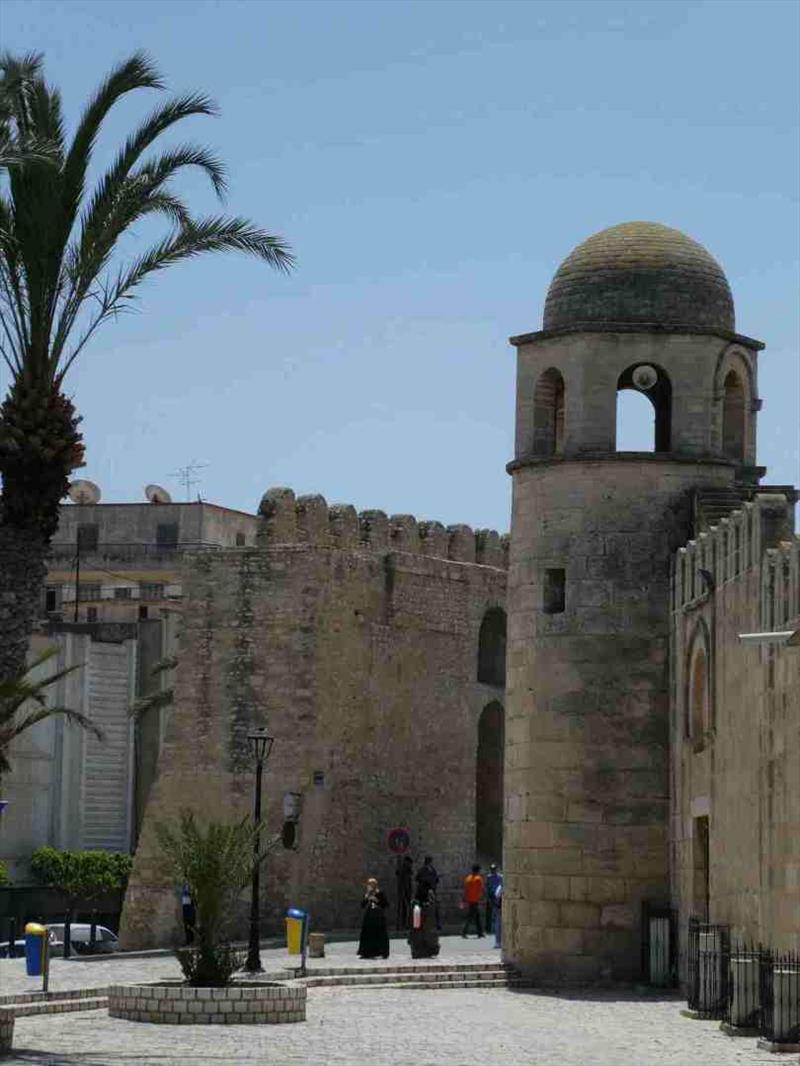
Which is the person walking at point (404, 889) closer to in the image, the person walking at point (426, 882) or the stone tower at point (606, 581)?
the person walking at point (426, 882)

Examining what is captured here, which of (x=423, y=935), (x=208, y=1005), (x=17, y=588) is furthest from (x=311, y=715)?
(x=17, y=588)

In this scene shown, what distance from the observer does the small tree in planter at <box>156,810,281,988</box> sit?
21.4 meters

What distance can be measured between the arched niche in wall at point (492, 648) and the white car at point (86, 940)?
22.8 feet

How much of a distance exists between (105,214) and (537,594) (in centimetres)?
806

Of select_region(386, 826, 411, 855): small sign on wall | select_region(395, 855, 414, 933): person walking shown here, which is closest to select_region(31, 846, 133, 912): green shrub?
→ select_region(386, 826, 411, 855): small sign on wall

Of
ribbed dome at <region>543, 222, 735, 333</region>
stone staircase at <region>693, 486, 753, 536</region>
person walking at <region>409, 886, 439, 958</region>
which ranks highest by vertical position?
ribbed dome at <region>543, 222, 735, 333</region>

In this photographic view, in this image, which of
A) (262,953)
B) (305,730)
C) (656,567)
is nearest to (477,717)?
(305,730)

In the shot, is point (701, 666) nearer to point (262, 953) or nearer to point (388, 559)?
point (262, 953)

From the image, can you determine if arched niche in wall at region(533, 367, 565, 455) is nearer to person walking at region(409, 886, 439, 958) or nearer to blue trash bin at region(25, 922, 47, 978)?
person walking at region(409, 886, 439, 958)

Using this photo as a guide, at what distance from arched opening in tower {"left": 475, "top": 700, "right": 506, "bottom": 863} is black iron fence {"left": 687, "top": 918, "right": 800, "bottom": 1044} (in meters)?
13.3

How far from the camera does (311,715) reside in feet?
108

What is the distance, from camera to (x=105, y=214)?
802 inches

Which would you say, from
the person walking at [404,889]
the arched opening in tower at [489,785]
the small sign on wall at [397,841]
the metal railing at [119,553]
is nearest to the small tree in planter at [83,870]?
the arched opening in tower at [489,785]

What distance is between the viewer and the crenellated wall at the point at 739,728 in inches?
826
